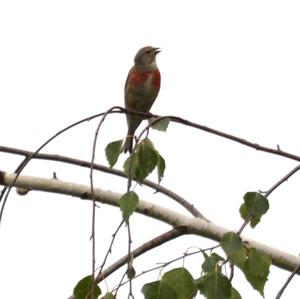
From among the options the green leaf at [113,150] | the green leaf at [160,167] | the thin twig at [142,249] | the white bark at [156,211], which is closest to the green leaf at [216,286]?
the green leaf at [160,167]

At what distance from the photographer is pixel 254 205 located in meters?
2.80

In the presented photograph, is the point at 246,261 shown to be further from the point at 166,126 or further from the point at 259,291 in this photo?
the point at 166,126

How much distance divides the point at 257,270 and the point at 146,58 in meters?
5.57

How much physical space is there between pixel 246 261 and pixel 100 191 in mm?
1383

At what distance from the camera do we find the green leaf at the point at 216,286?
267 centimetres

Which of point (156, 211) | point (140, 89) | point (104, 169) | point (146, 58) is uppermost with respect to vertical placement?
point (146, 58)

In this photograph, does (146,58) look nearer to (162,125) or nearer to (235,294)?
(162,125)

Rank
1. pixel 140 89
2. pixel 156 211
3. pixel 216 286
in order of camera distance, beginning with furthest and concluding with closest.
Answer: pixel 140 89
pixel 156 211
pixel 216 286

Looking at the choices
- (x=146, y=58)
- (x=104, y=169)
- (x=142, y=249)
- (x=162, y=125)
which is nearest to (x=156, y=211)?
(x=104, y=169)

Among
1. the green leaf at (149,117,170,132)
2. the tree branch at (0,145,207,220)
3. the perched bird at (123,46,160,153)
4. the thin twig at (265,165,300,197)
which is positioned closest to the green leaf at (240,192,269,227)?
the thin twig at (265,165,300,197)

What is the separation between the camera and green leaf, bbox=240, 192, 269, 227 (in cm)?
280

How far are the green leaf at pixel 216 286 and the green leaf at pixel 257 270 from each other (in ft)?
0.43

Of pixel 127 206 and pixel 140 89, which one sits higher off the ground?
pixel 140 89

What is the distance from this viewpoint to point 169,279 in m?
2.75
